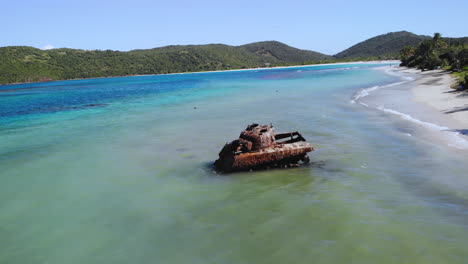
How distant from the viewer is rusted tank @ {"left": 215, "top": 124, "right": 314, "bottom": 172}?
1094cm

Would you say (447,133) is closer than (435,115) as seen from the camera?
Yes

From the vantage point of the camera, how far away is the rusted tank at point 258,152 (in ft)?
35.9

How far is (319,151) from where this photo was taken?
43.7ft

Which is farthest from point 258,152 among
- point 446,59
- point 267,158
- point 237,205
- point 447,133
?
point 446,59

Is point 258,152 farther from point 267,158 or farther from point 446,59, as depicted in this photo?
point 446,59

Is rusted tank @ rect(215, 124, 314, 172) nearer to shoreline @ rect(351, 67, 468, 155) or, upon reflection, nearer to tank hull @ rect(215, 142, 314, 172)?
tank hull @ rect(215, 142, 314, 172)

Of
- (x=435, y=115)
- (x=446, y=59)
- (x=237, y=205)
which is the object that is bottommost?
(x=237, y=205)

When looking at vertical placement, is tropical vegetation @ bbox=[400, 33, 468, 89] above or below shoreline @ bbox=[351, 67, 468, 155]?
above

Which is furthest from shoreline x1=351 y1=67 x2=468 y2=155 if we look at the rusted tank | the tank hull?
the rusted tank

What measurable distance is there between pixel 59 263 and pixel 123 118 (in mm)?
22352

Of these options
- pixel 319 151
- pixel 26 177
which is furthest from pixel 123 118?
pixel 319 151

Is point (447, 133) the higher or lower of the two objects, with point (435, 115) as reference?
lower

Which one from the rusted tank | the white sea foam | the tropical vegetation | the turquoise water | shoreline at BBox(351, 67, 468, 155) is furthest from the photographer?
the tropical vegetation

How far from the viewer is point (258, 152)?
11.0 meters
